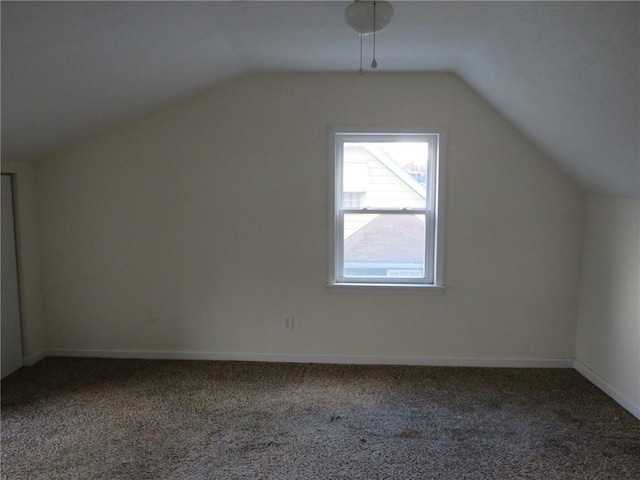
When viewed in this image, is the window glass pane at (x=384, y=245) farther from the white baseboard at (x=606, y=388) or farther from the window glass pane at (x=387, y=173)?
the white baseboard at (x=606, y=388)

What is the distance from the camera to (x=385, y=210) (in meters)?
3.42

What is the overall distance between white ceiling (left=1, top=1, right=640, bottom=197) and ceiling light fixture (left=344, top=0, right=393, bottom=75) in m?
0.10

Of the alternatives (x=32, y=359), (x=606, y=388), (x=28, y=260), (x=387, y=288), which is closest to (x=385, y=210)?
(x=387, y=288)

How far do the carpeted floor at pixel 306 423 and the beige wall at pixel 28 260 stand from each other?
8.9 inches

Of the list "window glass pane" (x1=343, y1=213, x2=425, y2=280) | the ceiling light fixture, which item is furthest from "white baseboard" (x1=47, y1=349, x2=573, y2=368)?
the ceiling light fixture

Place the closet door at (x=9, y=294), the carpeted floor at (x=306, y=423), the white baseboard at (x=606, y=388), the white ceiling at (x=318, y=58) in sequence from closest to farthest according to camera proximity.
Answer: the white ceiling at (x=318, y=58)
the carpeted floor at (x=306, y=423)
the white baseboard at (x=606, y=388)
the closet door at (x=9, y=294)

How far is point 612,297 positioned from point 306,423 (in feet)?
7.53

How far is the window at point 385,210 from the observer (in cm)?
337

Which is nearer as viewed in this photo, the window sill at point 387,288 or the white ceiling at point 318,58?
the white ceiling at point 318,58

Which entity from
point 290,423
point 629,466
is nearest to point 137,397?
point 290,423

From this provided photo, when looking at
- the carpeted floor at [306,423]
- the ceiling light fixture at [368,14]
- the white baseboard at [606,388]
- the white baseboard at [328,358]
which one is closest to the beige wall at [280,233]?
the white baseboard at [328,358]

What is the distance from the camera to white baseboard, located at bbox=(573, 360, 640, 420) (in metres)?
2.69

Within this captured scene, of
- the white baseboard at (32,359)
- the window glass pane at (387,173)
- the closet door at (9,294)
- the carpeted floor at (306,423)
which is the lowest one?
the carpeted floor at (306,423)

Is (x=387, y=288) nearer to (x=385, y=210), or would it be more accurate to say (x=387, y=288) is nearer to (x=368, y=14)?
(x=385, y=210)
